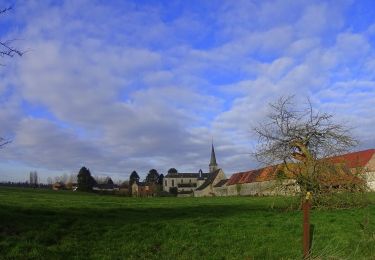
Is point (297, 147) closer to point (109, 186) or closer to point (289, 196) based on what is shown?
point (289, 196)

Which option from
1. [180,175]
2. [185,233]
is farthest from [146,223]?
[180,175]

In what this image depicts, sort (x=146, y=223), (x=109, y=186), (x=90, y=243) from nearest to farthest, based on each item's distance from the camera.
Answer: (x=90, y=243) → (x=146, y=223) → (x=109, y=186)

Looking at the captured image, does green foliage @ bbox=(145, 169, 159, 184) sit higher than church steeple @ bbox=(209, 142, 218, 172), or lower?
lower

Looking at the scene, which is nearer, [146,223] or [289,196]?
[146,223]

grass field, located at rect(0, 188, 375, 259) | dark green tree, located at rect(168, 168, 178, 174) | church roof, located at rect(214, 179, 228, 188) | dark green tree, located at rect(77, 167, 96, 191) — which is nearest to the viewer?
grass field, located at rect(0, 188, 375, 259)

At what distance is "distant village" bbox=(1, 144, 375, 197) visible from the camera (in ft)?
83.5

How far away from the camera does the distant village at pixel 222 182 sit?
2544cm

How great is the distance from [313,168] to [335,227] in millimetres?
5824

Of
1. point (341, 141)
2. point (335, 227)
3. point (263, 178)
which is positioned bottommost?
point (335, 227)

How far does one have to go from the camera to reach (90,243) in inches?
541

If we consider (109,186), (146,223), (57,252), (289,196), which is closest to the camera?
(57,252)

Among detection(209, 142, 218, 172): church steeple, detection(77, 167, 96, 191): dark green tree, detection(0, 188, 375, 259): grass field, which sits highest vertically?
detection(209, 142, 218, 172): church steeple

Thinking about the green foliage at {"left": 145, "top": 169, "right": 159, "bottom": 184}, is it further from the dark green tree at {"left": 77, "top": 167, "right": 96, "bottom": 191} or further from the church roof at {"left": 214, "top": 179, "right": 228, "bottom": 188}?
the dark green tree at {"left": 77, "top": 167, "right": 96, "bottom": 191}

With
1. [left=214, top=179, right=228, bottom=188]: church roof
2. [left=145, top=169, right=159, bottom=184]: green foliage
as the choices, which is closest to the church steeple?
[left=145, top=169, right=159, bottom=184]: green foliage
